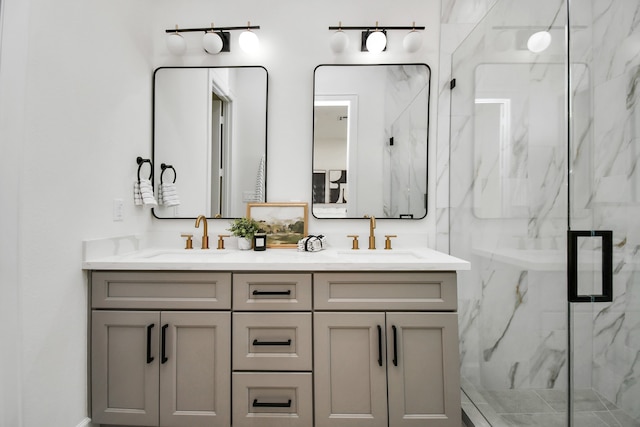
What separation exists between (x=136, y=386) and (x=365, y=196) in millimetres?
1560

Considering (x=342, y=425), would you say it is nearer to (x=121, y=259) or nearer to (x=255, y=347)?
(x=255, y=347)

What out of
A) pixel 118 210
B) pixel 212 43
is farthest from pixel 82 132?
pixel 212 43

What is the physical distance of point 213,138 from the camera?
80.0 inches

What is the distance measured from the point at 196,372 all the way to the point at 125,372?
0.33m

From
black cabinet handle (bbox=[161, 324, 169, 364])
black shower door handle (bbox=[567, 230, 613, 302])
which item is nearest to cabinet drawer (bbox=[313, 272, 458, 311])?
black shower door handle (bbox=[567, 230, 613, 302])

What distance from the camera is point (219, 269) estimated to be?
148 centimetres

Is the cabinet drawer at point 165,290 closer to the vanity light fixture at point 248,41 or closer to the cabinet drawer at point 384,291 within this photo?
the cabinet drawer at point 384,291

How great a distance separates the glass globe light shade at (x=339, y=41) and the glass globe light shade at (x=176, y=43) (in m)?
0.94

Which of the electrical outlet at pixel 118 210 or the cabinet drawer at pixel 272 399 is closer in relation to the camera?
the cabinet drawer at pixel 272 399

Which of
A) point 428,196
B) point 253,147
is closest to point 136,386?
point 253,147

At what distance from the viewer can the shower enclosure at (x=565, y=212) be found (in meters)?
1.17

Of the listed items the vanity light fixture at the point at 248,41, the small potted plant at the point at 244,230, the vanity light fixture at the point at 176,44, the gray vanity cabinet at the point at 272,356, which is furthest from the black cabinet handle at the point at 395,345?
the vanity light fixture at the point at 176,44

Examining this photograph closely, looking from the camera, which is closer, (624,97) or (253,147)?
(624,97)

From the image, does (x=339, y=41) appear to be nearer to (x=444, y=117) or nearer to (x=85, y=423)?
(x=444, y=117)
